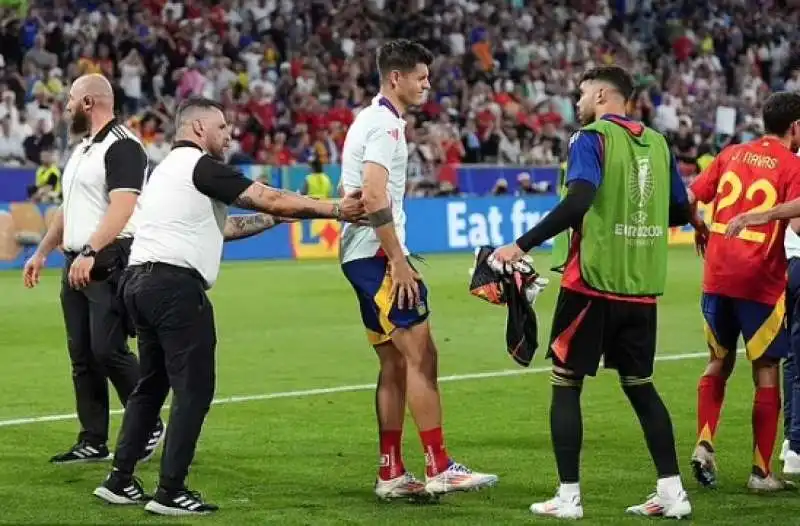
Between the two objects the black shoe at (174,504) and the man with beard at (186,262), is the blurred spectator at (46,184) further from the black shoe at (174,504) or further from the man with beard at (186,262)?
the black shoe at (174,504)

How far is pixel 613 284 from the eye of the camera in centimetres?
732

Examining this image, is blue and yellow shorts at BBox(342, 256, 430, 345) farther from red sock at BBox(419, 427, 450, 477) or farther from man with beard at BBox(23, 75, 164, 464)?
man with beard at BBox(23, 75, 164, 464)

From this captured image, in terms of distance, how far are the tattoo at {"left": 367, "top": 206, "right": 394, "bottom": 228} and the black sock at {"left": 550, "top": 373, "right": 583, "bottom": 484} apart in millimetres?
1136

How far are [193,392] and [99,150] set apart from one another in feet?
6.54

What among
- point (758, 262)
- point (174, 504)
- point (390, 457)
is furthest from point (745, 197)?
point (174, 504)

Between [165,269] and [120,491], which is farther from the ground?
[165,269]

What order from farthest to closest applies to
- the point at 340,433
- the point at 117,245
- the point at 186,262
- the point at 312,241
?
the point at 312,241 → the point at 340,433 → the point at 117,245 → the point at 186,262

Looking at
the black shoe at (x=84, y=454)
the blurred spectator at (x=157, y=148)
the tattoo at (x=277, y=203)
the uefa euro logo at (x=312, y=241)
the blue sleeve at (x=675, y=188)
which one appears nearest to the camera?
the tattoo at (x=277, y=203)

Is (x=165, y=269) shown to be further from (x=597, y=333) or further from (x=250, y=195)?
(x=597, y=333)

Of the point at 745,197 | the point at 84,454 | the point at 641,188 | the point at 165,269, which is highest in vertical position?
the point at 641,188

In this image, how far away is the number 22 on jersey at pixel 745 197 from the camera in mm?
8188

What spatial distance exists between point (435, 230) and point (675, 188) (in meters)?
19.1

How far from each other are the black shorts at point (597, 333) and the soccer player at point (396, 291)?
2.59ft

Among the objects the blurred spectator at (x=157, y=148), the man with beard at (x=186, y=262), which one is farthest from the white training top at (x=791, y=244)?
the blurred spectator at (x=157, y=148)
